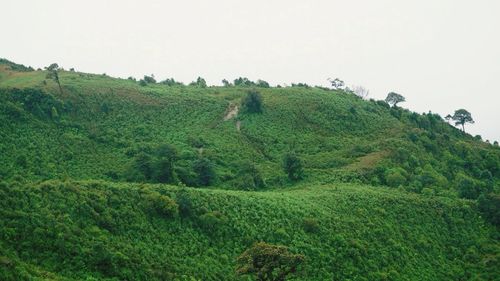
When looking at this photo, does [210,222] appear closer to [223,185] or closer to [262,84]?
[223,185]

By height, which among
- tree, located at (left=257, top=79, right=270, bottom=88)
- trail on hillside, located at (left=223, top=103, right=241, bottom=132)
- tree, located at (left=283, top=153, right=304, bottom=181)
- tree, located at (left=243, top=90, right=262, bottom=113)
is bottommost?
tree, located at (left=283, top=153, right=304, bottom=181)

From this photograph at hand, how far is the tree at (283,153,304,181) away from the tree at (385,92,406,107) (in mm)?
55033

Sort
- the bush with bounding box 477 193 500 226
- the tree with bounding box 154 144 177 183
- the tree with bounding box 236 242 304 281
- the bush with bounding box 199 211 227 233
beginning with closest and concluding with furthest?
the tree with bounding box 236 242 304 281 → the bush with bounding box 199 211 227 233 → the tree with bounding box 154 144 177 183 → the bush with bounding box 477 193 500 226

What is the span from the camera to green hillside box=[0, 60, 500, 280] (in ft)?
122

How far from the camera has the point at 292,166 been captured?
69750 mm

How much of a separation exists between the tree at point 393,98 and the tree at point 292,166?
55.0 meters

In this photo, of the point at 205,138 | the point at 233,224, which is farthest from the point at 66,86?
the point at 233,224

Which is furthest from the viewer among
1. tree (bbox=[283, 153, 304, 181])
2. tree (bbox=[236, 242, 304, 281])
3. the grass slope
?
tree (bbox=[283, 153, 304, 181])

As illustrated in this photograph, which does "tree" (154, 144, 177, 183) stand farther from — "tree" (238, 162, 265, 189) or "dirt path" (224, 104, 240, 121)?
"dirt path" (224, 104, 240, 121)

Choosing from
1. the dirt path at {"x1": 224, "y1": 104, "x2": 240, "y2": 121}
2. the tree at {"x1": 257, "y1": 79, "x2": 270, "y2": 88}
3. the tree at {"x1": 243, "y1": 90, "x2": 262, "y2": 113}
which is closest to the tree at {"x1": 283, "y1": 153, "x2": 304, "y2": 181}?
the dirt path at {"x1": 224, "y1": 104, "x2": 240, "y2": 121}

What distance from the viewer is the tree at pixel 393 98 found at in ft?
386

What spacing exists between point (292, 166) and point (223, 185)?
34.9 feet

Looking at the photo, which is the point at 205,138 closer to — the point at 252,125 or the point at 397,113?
the point at 252,125

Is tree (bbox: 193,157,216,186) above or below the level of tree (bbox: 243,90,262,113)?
below
